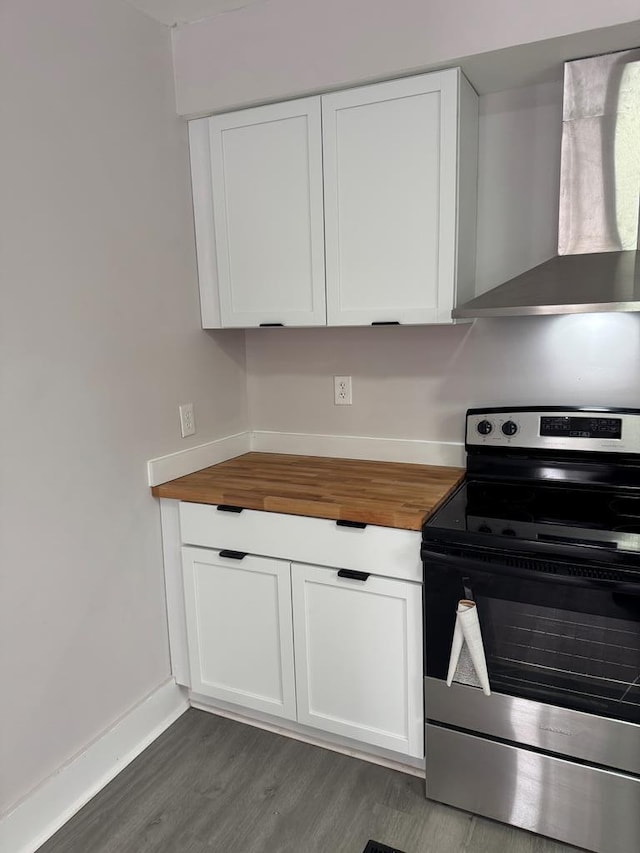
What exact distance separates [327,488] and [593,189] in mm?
1211

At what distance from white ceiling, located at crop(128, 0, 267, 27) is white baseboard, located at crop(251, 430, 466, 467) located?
154 cm

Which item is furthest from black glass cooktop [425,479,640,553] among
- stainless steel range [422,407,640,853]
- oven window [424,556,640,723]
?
oven window [424,556,640,723]

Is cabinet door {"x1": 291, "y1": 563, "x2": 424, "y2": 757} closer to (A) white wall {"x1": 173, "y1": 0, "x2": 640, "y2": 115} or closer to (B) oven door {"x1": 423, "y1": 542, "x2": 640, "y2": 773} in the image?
(B) oven door {"x1": 423, "y1": 542, "x2": 640, "y2": 773}

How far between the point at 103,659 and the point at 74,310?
1.11 m

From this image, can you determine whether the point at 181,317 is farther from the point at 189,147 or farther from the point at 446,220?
the point at 446,220

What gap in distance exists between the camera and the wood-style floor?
1687mm

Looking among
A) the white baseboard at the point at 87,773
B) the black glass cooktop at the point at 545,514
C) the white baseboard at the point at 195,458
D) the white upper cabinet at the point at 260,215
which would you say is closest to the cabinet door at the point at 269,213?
the white upper cabinet at the point at 260,215

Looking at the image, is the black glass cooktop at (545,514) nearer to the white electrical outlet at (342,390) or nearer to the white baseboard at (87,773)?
the white electrical outlet at (342,390)

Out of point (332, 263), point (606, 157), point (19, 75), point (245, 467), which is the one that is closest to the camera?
point (19, 75)

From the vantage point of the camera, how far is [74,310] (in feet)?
5.86

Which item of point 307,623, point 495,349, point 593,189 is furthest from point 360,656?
point 593,189

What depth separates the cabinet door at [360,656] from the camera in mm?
1789

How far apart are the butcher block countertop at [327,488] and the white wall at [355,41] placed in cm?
128

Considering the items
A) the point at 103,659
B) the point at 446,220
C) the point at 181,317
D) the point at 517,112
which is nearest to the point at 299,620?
the point at 103,659
